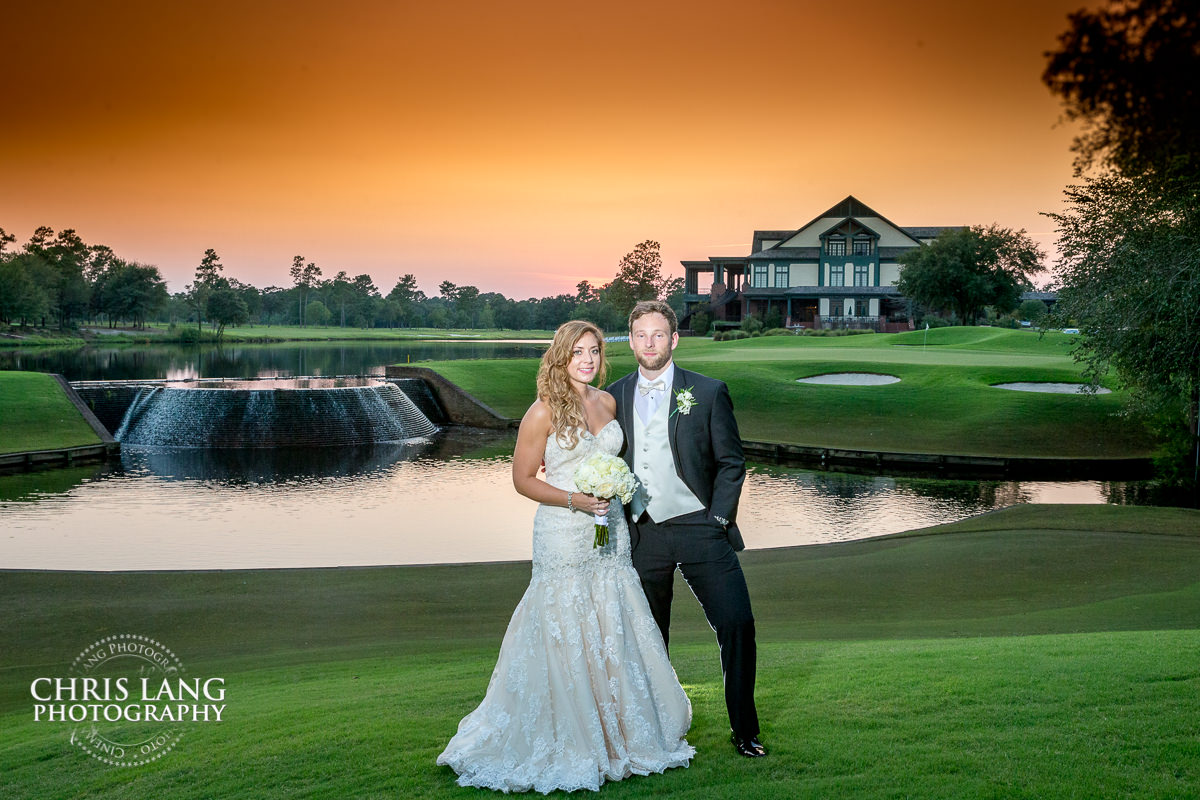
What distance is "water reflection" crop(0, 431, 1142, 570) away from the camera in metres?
18.6

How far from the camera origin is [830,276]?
76188mm

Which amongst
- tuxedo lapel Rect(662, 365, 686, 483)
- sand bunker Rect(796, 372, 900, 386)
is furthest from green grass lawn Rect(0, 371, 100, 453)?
tuxedo lapel Rect(662, 365, 686, 483)

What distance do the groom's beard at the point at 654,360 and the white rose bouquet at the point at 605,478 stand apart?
681 millimetres

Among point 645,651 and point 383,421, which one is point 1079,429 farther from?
point 645,651

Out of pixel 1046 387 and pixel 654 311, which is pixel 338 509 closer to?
pixel 654 311

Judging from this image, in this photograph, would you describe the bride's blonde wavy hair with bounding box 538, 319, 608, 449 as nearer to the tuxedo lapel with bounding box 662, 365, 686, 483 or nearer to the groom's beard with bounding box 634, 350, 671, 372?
the groom's beard with bounding box 634, 350, 671, 372

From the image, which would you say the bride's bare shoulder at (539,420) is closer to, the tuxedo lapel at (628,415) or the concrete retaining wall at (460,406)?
the tuxedo lapel at (628,415)

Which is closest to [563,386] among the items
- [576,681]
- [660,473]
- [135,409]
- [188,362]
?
[660,473]

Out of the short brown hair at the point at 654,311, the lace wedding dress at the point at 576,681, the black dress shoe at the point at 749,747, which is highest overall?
the short brown hair at the point at 654,311

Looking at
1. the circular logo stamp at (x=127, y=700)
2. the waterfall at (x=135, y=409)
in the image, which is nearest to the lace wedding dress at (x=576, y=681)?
the circular logo stamp at (x=127, y=700)

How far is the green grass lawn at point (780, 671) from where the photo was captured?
5332 millimetres

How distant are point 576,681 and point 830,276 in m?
73.8

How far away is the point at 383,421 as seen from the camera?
38844 mm

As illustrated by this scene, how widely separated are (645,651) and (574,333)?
1.96 metres
